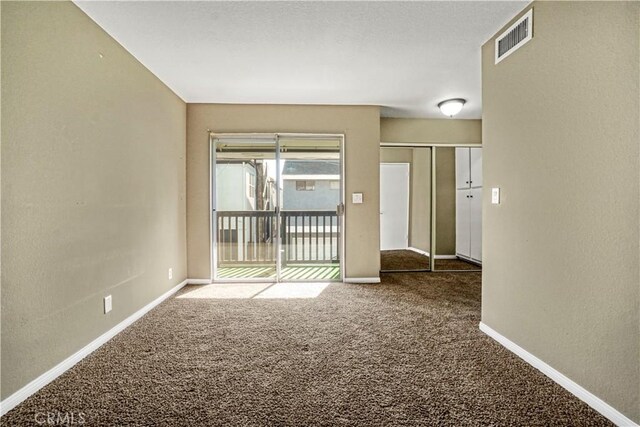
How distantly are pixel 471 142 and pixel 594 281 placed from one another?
3528mm

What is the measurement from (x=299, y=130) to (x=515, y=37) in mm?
2456

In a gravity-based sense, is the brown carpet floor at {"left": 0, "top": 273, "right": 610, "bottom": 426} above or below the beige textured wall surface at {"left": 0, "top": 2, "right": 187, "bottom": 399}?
below

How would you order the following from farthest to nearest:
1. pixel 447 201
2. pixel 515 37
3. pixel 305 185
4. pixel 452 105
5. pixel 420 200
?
pixel 420 200
pixel 447 201
pixel 305 185
pixel 452 105
pixel 515 37

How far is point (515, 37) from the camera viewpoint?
2.11 m

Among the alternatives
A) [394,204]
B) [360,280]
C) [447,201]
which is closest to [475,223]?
[447,201]

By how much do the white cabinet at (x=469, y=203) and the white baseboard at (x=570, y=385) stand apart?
9.87 ft

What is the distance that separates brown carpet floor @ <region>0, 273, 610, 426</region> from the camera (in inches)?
57.6

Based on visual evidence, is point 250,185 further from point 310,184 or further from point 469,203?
point 469,203

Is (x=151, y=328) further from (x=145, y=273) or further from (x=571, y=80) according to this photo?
(x=571, y=80)

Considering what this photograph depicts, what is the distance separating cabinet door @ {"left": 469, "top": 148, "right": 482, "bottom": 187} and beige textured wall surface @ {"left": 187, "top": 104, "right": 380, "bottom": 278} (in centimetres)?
206

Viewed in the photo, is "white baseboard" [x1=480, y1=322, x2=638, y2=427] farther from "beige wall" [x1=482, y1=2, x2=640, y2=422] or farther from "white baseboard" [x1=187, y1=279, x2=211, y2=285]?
"white baseboard" [x1=187, y1=279, x2=211, y2=285]

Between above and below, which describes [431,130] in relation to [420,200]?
above

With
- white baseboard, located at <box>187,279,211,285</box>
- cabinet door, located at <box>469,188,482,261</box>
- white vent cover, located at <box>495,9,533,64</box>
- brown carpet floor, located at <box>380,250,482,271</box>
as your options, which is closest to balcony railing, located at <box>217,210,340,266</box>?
white baseboard, located at <box>187,279,211,285</box>

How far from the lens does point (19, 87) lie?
5.23 ft
